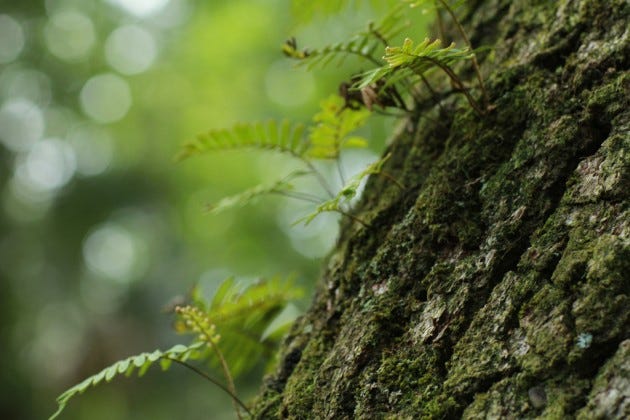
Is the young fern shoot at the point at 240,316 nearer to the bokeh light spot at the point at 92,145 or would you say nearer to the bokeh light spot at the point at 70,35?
the bokeh light spot at the point at 92,145

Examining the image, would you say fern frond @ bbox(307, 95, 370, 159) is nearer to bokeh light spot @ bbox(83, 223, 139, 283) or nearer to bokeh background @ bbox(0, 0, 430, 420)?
bokeh background @ bbox(0, 0, 430, 420)

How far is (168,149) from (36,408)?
20.2 ft

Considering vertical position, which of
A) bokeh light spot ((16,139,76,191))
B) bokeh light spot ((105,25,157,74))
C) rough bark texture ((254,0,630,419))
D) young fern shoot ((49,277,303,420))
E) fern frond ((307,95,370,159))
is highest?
bokeh light spot ((105,25,157,74))

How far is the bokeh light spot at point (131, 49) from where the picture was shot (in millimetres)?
13164

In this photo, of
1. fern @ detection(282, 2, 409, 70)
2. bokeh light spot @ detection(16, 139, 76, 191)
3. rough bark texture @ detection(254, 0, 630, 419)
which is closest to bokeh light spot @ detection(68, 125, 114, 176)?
bokeh light spot @ detection(16, 139, 76, 191)

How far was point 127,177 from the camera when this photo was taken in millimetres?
12984

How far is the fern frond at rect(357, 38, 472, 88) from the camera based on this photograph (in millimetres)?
1378

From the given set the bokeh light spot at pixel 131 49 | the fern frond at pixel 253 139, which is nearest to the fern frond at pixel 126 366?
the fern frond at pixel 253 139

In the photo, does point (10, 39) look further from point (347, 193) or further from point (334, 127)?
point (347, 193)

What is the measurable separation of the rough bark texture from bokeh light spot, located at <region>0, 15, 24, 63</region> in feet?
40.0

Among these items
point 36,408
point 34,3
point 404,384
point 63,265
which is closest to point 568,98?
point 404,384

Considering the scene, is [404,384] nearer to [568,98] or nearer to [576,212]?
[576,212]

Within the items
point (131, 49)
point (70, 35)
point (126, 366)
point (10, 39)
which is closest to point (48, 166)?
point (10, 39)

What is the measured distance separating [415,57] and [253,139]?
0.93m
